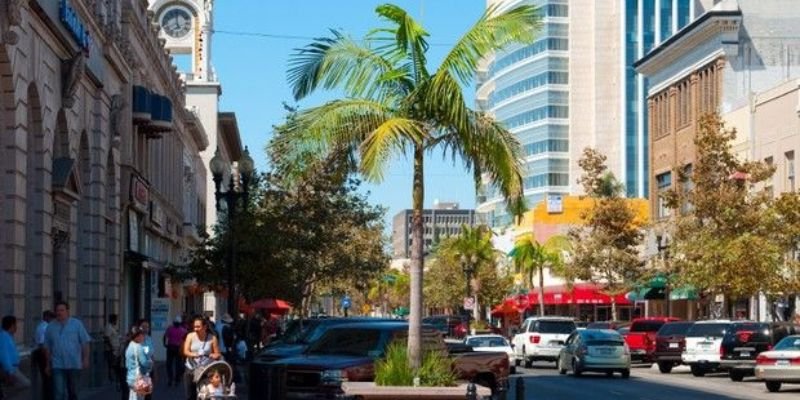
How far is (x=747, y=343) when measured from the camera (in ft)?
142

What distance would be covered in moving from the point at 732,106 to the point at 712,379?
32264mm

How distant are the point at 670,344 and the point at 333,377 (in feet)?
94.3

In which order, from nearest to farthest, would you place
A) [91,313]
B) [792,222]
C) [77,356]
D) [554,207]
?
[77,356], [91,313], [792,222], [554,207]

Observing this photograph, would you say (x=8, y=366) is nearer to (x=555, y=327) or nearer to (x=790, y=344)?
(x=790, y=344)

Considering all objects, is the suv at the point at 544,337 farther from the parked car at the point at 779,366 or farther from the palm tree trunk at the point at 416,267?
the palm tree trunk at the point at 416,267

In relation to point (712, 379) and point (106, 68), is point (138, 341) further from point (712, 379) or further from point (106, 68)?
point (712, 379)

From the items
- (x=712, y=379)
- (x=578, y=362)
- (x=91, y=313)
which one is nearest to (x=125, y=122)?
(x=91, y=313)

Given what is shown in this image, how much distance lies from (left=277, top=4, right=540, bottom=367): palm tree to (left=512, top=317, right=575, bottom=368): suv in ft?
102

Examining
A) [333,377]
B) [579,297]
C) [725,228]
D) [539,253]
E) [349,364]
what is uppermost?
[539,253]

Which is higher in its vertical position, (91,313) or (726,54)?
(726,54)

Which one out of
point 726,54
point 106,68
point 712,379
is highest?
point 726,54

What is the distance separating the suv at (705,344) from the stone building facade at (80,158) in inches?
661

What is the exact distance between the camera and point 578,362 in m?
44.2

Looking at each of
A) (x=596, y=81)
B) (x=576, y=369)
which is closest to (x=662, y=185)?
(x=576, y=369)
